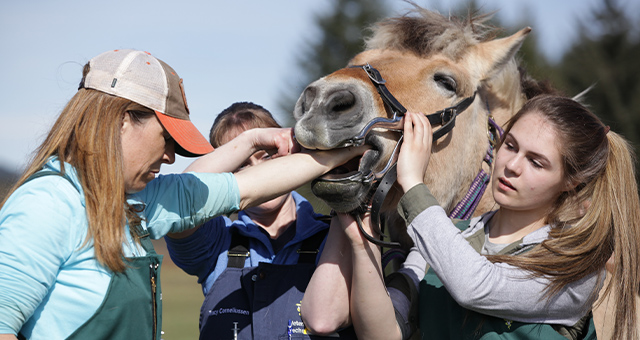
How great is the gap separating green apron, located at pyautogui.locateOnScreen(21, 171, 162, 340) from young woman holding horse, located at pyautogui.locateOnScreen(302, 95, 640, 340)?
641 mm

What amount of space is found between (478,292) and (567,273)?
313mm

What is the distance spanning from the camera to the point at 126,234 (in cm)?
166

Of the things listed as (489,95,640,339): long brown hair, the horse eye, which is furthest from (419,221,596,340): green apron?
the horse eye

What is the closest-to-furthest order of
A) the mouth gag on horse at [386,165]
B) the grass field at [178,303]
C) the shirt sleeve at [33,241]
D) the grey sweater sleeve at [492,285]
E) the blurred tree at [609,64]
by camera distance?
the shirt sleeve at [33,241], the grey sweater sleeve at [492,285], the mouth gag on horse at [386,165], the grass field at [178,303], the blurred tree at [609,64]

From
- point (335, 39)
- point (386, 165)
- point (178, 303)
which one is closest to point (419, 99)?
point (386, 165)

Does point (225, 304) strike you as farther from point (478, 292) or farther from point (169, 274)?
point (169, 274)

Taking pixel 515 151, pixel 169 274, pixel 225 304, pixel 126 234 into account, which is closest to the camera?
pixel 126 234

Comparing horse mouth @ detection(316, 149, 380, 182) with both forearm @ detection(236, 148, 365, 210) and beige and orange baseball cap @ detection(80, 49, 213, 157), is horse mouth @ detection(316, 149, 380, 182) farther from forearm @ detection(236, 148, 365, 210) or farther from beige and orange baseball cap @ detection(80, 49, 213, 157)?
beige and orange baseball cap @ detection(80, 49, 213, 157)

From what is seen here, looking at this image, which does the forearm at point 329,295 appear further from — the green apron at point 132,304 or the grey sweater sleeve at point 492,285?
the green apron at point 132,304

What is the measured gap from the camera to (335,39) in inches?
790

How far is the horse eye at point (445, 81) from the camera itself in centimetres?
261

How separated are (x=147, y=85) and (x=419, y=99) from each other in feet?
4.34

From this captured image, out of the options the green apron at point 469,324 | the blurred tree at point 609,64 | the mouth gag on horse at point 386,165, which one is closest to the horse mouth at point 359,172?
the mouth gag on horse at point 386,165

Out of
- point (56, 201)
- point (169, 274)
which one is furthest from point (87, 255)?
point (169, 274)
